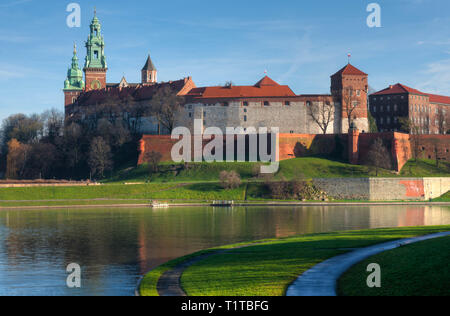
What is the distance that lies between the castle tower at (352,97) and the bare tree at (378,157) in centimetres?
1099

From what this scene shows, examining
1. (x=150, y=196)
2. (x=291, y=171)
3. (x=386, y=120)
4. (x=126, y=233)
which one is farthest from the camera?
(x=386, y=120)

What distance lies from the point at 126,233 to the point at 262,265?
16359 mm

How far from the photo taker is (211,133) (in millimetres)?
78812

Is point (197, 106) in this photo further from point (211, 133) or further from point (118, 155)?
point (118, 155)

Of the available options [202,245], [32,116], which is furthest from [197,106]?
[202,245]

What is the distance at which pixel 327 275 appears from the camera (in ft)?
52.6

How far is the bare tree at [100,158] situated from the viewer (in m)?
73.1

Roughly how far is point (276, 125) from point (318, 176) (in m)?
17.8

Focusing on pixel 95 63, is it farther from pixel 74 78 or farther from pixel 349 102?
pixel 349 102

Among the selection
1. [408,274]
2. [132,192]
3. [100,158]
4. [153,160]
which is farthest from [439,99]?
[408,274]

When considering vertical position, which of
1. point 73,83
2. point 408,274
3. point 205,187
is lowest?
point 408,274

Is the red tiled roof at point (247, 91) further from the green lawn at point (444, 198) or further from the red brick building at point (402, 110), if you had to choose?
the green lawn at point (444, 198)

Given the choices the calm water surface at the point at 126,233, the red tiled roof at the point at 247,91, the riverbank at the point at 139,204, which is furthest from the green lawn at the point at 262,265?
the red tiled roof at the point at 247,91

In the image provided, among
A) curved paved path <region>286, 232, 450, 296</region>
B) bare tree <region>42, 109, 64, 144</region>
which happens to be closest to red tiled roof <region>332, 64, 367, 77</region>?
bare tree <region>42, 109, 64, 144</region>
